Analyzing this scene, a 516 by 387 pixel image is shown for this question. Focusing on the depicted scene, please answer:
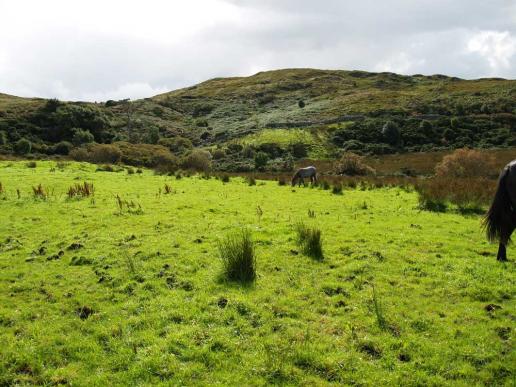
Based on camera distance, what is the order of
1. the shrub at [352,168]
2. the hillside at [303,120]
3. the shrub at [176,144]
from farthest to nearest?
the shrub at [176,144] < the hillside at [303,120] < the shrub at [352,168]

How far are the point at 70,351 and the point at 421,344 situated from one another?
5062 mm

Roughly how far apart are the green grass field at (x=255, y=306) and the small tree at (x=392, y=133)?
2077 inches

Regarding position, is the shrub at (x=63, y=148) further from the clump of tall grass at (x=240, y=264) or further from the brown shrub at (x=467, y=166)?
the clump of tall grass at (x=240, y=264)

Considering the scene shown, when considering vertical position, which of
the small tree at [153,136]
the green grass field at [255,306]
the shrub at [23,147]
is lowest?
the green grass field at [255,306]

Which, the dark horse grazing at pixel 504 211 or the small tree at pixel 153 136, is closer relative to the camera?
the dark horse grazing at pixel 504 211

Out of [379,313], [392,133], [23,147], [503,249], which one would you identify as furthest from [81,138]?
→ [379,313]

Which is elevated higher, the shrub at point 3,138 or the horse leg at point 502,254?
the shrub at point 3,138

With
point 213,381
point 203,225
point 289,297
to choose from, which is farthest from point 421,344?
point 203,225

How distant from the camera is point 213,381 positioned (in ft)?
18.8

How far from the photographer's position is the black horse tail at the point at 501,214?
33.1ft

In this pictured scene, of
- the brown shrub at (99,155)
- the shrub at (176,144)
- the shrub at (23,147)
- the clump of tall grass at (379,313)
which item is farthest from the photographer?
the shrub at (176,144)

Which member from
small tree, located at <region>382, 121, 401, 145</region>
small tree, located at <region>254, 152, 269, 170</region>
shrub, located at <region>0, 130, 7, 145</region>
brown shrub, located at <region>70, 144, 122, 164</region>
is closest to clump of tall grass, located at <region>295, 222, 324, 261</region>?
brown shrub, located at <region>70, 144, 122, 164</region>

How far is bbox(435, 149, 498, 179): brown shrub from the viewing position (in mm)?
31158

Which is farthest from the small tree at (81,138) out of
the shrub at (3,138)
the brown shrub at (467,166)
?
the brown shrub at (467,166)
